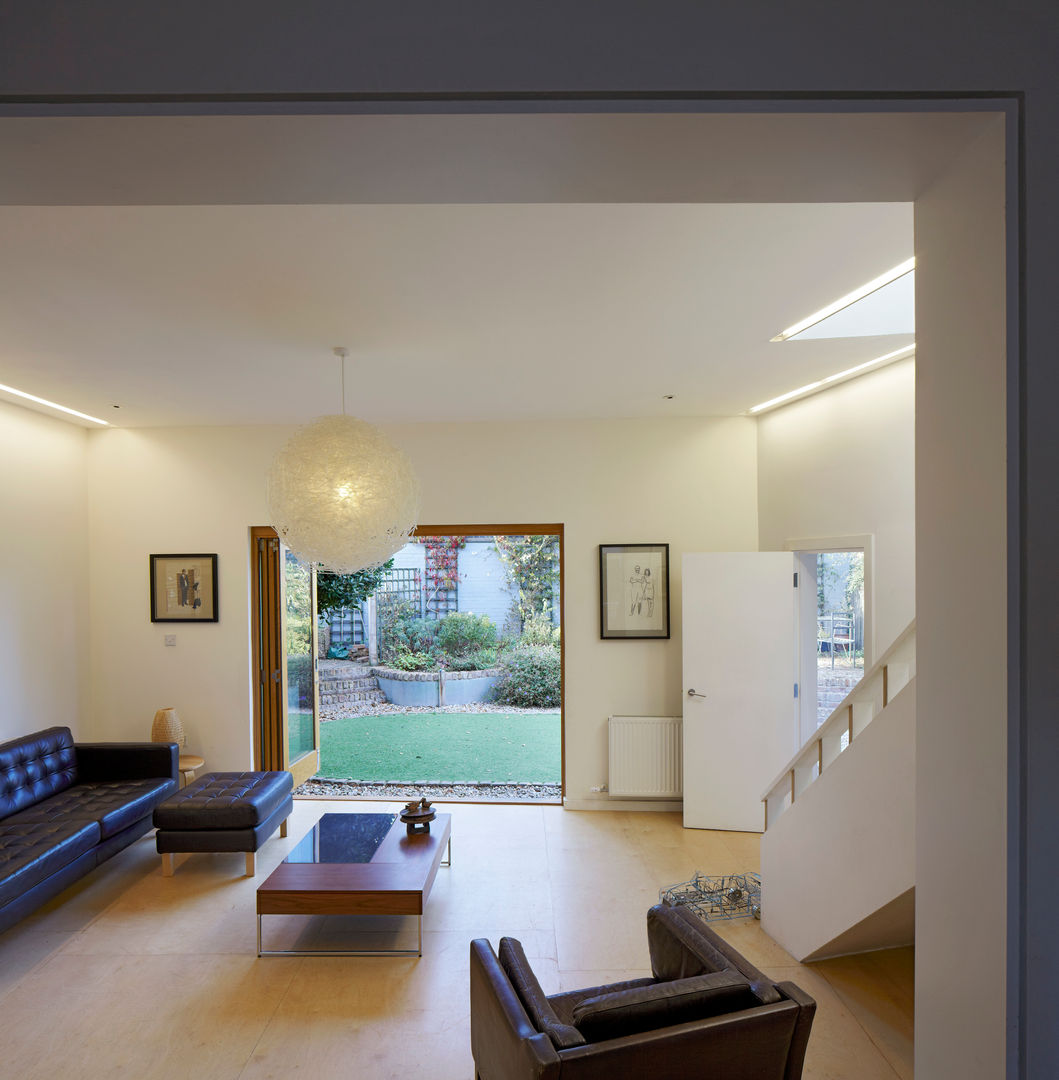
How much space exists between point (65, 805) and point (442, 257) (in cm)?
383

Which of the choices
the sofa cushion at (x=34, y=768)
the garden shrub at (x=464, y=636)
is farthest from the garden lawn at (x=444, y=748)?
the sofa cushion at (x=34, y=768)

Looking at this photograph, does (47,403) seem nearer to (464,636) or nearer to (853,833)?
(853,833)

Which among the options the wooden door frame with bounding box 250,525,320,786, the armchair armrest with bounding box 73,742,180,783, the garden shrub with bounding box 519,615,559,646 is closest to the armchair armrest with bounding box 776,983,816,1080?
the armchair armrest with bounding box 73,742,180,783

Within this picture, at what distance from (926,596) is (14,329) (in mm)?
3720

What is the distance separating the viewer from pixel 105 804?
421 centimetres

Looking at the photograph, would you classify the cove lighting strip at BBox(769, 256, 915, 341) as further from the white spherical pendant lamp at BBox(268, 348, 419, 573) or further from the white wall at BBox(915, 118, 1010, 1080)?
the white spherical pendant lamp at BBox(268, 348, 419, 573)

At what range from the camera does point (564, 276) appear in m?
2.74

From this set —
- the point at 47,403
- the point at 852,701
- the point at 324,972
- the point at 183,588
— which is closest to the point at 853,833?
the point at 852,701

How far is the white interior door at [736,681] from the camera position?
493 cm

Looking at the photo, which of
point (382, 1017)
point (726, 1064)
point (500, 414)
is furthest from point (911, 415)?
point (382, 1017)

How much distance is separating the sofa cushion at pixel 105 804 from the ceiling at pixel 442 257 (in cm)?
241

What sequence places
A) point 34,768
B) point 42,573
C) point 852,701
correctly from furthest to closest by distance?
point 42,573 → point 34,768 → point 852,701

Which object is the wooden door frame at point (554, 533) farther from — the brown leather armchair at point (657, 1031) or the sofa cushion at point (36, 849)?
the brown leather armchair at point (657, 1031)

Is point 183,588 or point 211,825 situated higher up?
point 183,588
